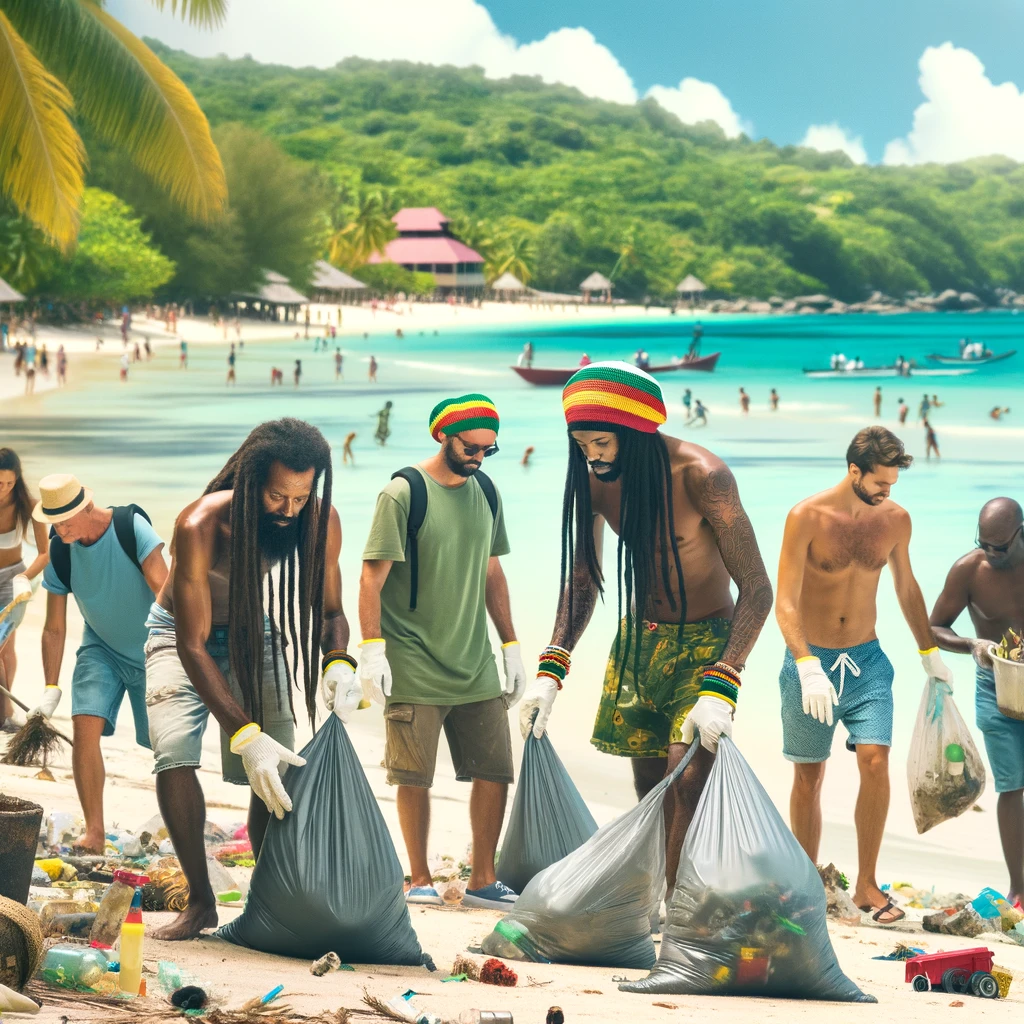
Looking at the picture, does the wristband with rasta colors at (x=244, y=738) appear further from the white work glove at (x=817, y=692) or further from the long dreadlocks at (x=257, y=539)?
the white work glove at (x=817, y=692)

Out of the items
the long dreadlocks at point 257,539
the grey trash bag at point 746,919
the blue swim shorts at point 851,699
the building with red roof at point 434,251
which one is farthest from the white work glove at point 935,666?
the building with red roof at point 434,251

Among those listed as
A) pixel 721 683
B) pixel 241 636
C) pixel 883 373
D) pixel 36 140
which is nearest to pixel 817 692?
pixel 721 683

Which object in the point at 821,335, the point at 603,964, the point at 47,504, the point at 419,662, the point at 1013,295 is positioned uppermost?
the point at 1013,295

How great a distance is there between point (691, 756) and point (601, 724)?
0.47m

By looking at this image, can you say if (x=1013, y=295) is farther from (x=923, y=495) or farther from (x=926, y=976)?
(x=926, y=976)

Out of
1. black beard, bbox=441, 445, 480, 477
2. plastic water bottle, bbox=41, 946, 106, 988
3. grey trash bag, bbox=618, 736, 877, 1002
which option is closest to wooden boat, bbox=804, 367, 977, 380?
black beard, bbox=441, 445, 480, 477

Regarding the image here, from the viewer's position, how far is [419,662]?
4297 millimetres

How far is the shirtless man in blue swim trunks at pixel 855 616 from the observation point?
454cm

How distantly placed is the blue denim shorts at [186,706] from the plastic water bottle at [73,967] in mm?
604

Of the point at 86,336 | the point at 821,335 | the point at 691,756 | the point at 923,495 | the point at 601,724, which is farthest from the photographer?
the point at 821,335

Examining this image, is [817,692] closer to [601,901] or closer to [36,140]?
[601,901]

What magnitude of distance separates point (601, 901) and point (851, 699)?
1380mm

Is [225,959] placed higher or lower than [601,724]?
lower

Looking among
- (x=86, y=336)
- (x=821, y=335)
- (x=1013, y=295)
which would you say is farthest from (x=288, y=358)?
(x=1013, y=295)
